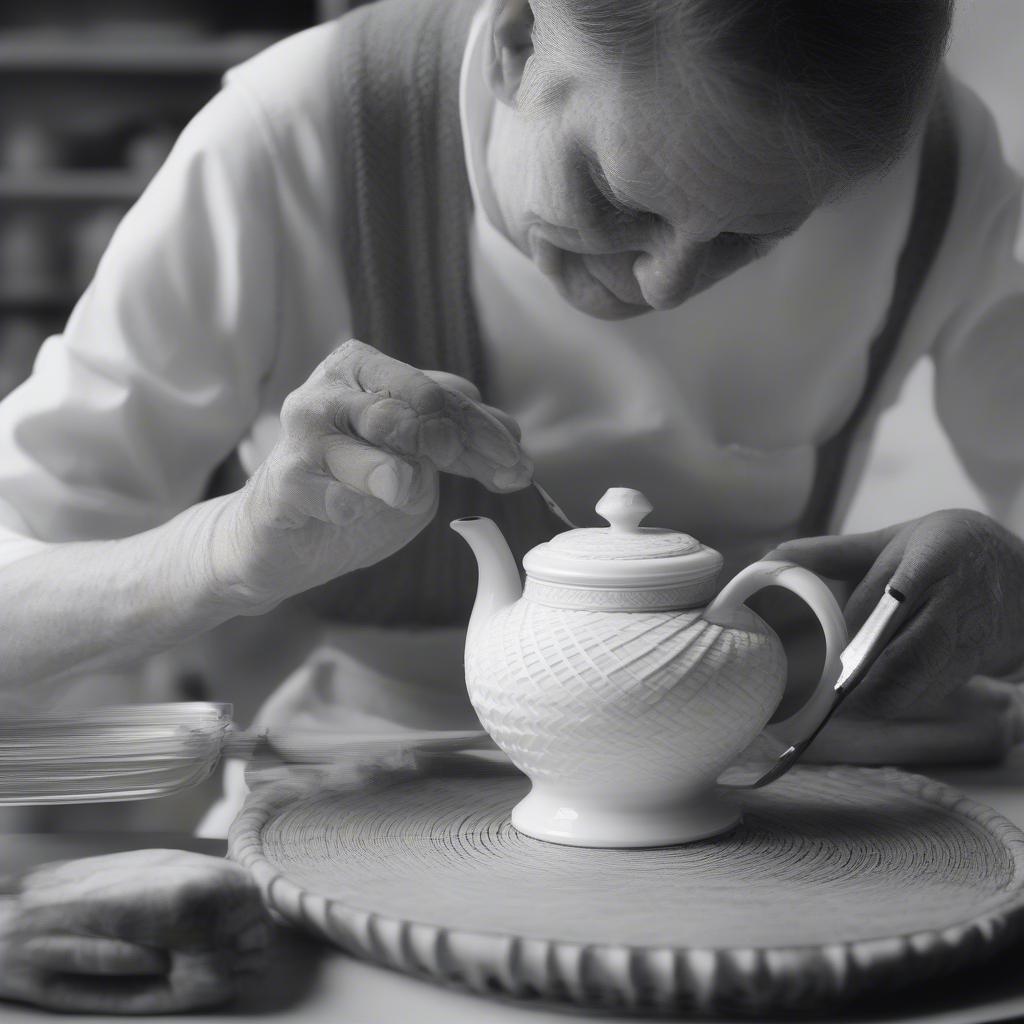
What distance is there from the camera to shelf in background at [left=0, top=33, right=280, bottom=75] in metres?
2.04

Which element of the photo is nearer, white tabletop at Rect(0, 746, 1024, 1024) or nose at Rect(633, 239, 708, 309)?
white tabletop at Rect(0, 746, 1024, 1024)

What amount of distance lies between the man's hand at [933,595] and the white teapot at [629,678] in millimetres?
214

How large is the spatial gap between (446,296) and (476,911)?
0.63 metres

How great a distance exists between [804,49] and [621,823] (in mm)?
463

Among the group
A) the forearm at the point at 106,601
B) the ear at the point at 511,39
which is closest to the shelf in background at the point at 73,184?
the forearm at the point at 106,601

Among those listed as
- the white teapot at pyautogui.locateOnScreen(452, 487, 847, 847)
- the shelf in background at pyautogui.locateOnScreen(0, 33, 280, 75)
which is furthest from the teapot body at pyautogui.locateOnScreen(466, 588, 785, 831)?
the shelf in background at pyautogui.locateOnScreen(0, 33, 280, 75)

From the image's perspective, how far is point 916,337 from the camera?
4.24 feet

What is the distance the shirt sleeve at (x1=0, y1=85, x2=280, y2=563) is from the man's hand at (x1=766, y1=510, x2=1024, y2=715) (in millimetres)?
514

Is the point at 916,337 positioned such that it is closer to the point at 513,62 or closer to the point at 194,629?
the point at 513,62

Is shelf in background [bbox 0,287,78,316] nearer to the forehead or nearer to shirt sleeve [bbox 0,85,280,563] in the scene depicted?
shirt sleeve [bbox 0,85,280,563]

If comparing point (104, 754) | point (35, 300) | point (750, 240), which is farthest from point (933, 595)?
point (35, 300)

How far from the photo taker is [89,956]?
0.60 metres

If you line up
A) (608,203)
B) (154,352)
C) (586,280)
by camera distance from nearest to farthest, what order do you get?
1. (608,203)
2. (586,280)
3. (154,352)

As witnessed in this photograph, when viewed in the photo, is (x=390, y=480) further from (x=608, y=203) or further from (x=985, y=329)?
(x=985, y=329)
